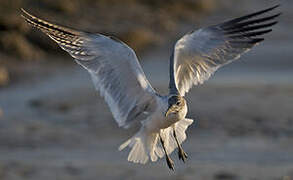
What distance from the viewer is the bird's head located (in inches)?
332

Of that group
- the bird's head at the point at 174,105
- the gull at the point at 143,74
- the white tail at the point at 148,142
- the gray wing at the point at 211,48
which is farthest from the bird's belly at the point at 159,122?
the gray wing at the point at 211,48

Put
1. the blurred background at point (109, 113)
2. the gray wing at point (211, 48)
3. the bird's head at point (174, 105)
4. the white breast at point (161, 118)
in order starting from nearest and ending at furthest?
the bird's head at point (174, 105)
the white breast at point (161, 118)
the gray wing at point (211, 48)
the blurred background at point (109, 113)

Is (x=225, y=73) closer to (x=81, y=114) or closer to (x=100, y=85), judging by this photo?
(x=81, y=114)

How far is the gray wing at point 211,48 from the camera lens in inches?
372

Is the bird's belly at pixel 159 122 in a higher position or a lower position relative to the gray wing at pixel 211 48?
lower

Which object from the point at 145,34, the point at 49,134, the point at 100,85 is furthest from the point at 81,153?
the point at 145,34

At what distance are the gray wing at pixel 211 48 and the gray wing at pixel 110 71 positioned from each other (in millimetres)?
625

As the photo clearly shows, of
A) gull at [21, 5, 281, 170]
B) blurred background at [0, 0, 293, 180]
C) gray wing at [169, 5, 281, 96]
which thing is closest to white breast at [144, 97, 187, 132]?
gull at [21, 5, 281, 170]

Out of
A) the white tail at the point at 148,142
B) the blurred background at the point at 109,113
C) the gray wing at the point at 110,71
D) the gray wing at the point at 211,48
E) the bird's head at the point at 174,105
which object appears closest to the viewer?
the bird's head at the point at 174,105

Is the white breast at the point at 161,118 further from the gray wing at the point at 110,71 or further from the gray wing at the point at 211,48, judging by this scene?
the gray wing at the point at 211,48

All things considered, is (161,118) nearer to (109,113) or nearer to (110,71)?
(110,71)

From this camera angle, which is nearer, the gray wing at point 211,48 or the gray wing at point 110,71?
the gray wing at point 110,71

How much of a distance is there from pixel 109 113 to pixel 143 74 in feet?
17.3

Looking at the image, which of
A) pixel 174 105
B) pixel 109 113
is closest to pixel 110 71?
pixel 174 105
